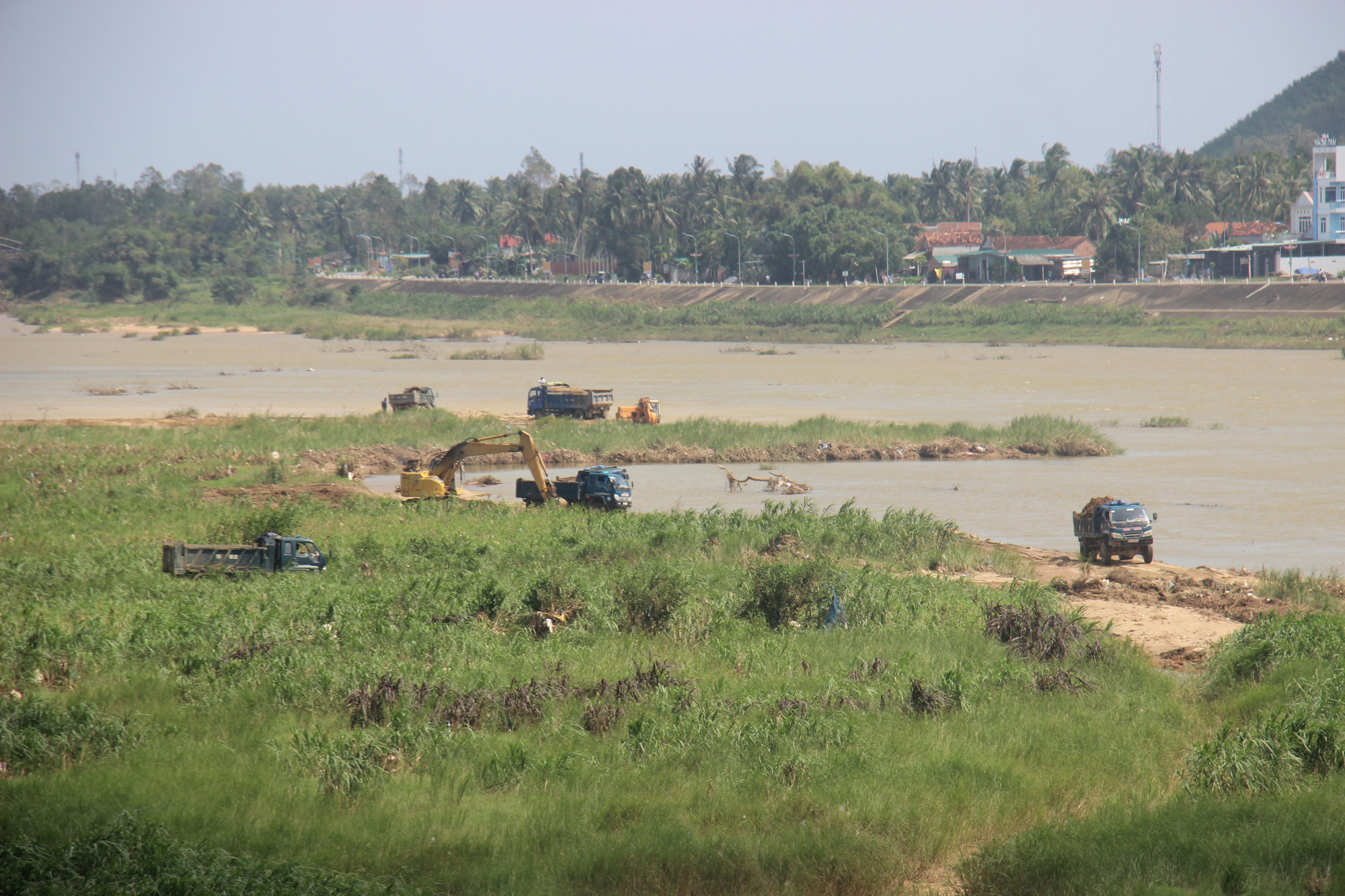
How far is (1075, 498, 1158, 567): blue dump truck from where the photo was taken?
24.3 meters

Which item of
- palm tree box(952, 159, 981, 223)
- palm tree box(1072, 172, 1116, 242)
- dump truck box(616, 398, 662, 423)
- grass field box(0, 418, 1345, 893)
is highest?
palm tree box(952, 159, 981, 223)

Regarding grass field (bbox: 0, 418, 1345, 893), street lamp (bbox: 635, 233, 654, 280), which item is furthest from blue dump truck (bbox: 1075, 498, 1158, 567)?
street lamp (bbox: 635, 233, 654, 280)

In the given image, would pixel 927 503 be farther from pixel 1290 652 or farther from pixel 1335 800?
pixel 1335 800

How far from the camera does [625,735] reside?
41.8ft

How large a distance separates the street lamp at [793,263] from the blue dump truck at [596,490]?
117m

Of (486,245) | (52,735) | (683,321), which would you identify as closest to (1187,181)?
(683,321)

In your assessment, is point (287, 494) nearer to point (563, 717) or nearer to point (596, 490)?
point (596, 490)

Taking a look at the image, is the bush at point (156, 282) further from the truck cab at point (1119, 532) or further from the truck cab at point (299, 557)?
the truck cab at point (1119, 532)

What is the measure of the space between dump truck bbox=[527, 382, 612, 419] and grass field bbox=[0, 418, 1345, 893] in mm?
28303

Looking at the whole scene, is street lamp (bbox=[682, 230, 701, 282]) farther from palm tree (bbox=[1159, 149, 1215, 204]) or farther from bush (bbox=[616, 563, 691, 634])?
bush (bbox=[616, 563, 691, 634])

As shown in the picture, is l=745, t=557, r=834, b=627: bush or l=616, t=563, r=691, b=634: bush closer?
l=616, t=563, r=691, b=634: bush

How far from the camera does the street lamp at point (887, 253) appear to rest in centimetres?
13800

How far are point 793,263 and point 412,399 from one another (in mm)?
100970

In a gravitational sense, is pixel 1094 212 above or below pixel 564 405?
above
